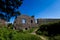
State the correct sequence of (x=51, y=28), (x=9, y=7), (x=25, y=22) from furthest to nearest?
(x=25, y=22) → (x=51, y=28) → (x=9, y=7)

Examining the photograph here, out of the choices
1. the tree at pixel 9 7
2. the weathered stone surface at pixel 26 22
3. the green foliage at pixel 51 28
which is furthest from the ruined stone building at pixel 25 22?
the tree at pixel 9 7

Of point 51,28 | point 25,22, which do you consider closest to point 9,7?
point 51,28

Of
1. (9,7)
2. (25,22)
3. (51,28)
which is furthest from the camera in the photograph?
(25,22)

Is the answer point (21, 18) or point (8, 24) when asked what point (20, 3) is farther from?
point (21, 18)

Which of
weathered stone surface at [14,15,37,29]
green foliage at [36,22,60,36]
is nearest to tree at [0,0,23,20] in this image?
green foliage at [36,22,60,36]

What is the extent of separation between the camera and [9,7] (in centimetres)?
1534

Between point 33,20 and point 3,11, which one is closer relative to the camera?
point 3,11

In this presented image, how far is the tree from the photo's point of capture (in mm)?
15094

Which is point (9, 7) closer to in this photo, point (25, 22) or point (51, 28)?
point (51, 28)

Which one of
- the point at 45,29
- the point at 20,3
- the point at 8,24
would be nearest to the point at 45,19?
the point at 45,29

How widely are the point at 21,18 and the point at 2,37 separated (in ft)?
82.1

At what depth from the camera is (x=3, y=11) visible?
15312mm

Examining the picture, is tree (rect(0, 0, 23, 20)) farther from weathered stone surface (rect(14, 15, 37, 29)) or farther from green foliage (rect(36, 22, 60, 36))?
weathered stone surface (rect(14, 15, 37, 29))

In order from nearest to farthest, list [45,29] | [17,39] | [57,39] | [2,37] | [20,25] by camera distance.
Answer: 1. [2,37]
2. [17,39]
3. [57,39]
4. [45,29]
5. [20,25]
